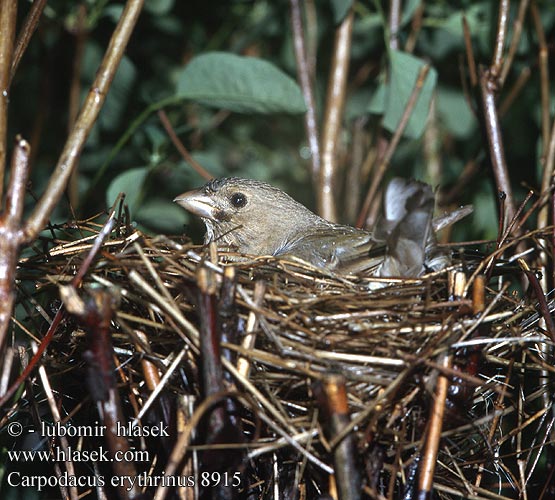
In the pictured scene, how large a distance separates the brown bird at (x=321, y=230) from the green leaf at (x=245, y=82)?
47 centimetres

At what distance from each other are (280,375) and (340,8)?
2653mm

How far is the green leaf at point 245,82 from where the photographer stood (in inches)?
161

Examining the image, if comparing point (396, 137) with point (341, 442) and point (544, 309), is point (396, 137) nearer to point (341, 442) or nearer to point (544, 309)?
point (544, 309)

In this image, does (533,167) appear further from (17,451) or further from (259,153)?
(17,451)

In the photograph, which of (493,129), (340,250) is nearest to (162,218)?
(340,250)

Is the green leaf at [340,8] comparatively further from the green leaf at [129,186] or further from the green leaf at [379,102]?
the green leaf at [129,186]

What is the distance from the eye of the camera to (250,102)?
163 inches

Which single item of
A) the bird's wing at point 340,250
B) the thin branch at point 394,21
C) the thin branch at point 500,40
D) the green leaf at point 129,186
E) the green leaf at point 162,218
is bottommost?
the bird's wing at point 340,250

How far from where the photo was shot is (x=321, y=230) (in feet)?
13.1

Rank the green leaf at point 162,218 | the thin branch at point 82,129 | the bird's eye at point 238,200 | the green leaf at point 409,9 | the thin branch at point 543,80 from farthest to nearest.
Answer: the green leaf at point 162,218
the green leaf at point 409,9
the bird's eye at point 238,200
the thin branch at point 543,80
the thin branch at point 82,129

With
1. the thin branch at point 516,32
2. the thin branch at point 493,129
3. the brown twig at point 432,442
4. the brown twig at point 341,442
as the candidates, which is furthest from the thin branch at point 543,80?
the brown twig at point 341,442

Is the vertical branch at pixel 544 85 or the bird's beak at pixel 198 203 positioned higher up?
the vertical branch at pixel 544 85

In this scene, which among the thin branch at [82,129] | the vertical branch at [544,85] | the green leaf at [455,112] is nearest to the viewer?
the thin branch at [82,129]

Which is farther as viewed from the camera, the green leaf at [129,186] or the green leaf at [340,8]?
the green leaf at [340,8]
